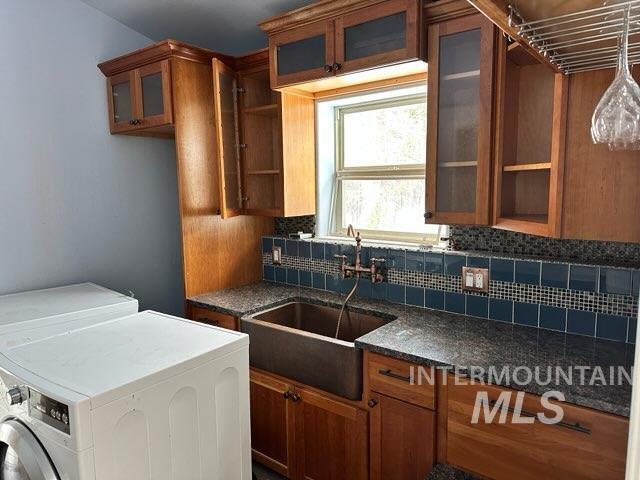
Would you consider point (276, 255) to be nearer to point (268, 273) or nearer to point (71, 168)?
point (268, 273)

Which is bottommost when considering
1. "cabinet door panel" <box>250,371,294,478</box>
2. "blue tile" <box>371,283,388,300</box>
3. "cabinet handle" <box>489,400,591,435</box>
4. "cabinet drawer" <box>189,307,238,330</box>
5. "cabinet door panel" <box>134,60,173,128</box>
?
"cabinet door panel" <box>250,371,294,478</box>

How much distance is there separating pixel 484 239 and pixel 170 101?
1798 mm

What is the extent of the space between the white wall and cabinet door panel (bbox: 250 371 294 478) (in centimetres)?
128

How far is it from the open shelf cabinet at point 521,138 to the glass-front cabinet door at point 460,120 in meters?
0.04

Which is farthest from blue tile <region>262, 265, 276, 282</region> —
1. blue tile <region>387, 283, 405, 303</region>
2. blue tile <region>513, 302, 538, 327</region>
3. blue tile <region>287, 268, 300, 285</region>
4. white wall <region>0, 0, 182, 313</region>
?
blue tile <region>513, 302, 538, 327</region>

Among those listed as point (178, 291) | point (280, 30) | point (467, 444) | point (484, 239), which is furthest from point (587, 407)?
point (178, 291)

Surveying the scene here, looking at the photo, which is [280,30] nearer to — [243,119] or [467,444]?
[243,119]

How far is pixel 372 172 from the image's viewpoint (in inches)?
103

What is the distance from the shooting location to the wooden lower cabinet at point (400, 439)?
5.30 ft

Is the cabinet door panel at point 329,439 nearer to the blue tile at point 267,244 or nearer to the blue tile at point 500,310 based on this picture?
the blue tile at point 500,310

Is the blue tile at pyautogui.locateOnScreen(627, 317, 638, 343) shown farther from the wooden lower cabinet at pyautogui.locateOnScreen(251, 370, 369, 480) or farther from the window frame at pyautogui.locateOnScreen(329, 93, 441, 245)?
the wooden lower cabinet at pyautogui.locateOnScreen(251, 370, 369, 480)

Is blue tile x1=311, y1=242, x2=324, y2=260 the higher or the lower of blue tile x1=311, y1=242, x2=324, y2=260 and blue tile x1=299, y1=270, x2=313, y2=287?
the higher

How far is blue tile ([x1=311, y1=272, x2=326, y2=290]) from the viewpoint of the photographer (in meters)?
2.62

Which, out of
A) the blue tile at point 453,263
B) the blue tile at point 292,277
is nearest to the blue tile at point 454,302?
the blue tile at point 453,263
